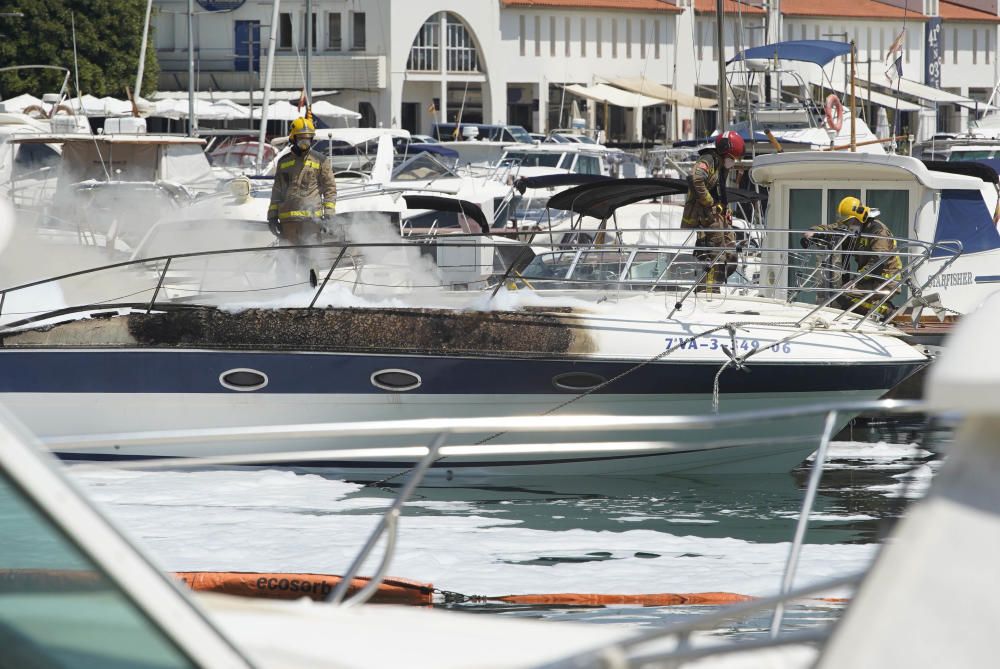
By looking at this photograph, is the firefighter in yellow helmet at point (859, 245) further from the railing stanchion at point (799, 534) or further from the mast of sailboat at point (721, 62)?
the railing stanchion at point (799, 534)

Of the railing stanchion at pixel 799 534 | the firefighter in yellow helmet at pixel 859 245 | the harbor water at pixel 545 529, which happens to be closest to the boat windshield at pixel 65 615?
the railing stanchion at pixel 799 534

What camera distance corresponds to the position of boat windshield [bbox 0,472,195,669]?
2.22 metres

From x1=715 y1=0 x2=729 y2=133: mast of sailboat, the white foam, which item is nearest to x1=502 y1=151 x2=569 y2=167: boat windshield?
x1=715 y1=0 x2=729 y2=133: mast of sailboat

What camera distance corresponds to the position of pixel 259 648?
2990 millimetres

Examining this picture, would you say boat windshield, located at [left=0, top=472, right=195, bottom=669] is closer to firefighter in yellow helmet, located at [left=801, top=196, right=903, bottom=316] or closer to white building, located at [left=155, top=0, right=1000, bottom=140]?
firefighter in yellow helmet, located at [left=801, top=196, right=903, bottom=316]

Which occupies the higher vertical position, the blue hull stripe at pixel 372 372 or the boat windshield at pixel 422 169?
the boat windshield at pixel 422 169

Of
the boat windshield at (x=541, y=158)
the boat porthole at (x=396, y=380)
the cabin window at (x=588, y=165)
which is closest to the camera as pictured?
the boat porthole at (x=396, y=380)

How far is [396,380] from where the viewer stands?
9.25m

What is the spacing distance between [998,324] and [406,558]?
5.45 meters

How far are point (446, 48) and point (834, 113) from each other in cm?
3454

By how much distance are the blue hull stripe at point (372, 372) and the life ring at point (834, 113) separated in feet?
50.3

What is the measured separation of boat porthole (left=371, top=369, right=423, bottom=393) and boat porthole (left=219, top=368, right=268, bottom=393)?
2.59ft

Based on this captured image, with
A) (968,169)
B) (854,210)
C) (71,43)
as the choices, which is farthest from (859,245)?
(71,43)

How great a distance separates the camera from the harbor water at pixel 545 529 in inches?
269
